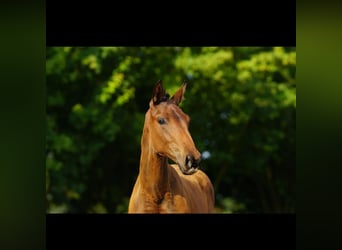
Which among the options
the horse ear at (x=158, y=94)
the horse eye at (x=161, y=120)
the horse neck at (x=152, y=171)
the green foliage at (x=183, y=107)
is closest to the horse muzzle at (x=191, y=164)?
the horse neck at (x=152, y=171)

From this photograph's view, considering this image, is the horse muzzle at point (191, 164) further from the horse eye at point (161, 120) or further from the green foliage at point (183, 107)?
the green foliage at point (183, 107)

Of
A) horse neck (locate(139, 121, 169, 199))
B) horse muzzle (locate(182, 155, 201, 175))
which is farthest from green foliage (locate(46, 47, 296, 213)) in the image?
horse muzzle (locate(182, 155, 201, 175))

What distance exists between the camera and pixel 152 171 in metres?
5.10

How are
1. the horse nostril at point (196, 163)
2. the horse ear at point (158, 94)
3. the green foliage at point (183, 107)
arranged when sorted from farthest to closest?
1. the green foliage at point (183, 107)
2. the horse ear at point (158, 94)
3. the horse nostril at point (196, 163)

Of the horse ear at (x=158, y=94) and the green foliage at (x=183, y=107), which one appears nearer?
the horse ear at (x=158, y=94)

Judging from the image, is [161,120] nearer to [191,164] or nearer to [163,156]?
[163,156]

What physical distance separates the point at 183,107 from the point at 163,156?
5677 millimetres

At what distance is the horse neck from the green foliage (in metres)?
5.08

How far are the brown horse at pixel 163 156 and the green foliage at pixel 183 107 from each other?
16.7ft

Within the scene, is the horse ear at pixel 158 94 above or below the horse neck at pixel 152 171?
above

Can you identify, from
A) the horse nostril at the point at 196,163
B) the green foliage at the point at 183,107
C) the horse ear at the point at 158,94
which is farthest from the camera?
the green foliage at the point at 183,107

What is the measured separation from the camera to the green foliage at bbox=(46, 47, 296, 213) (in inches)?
408

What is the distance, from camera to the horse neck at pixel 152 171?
16.6 ft
